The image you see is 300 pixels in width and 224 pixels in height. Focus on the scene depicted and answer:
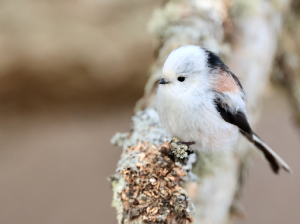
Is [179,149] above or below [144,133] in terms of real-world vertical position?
below

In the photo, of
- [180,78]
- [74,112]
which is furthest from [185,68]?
[74,112]

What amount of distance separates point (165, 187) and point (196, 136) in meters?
0.15

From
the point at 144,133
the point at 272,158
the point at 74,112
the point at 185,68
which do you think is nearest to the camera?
the point at 185,68

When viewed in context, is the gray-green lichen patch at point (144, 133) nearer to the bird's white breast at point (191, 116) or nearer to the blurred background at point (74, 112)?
the bird's white breast at point (191, 116)

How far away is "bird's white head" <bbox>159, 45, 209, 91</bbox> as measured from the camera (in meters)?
0.69

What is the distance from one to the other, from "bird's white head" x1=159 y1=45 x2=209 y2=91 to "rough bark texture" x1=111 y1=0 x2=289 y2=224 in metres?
0.16

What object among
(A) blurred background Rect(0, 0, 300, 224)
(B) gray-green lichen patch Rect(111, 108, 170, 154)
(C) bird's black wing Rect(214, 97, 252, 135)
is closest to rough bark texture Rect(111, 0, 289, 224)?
(B) gray-green lichen patch Rect(111, 108, 170, 154)

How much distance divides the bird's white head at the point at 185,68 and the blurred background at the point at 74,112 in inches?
61.2

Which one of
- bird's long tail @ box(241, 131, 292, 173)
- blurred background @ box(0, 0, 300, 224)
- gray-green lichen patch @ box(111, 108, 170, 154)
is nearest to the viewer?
gray-green lichen patch @ box(111, 108, 170, 154)

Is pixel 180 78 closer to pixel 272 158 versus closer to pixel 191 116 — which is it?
pixel 191 116

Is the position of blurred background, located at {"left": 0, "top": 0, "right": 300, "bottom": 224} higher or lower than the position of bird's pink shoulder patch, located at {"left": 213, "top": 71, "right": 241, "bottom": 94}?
higher

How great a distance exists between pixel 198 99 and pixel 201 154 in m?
0.24

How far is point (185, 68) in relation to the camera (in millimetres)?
697

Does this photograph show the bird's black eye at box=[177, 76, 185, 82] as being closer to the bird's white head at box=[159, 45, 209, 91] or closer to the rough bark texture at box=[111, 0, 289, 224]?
the bird's white head at box=[159, 45, 209, 91]
